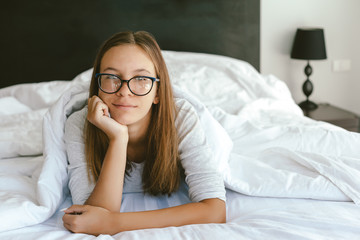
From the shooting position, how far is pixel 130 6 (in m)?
2.52

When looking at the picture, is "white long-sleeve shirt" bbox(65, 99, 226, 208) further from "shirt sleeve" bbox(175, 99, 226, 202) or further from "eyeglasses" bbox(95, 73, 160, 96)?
"eyeglasses" bbox(95, 73, 160, 96)

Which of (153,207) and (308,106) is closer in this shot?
(153,207)

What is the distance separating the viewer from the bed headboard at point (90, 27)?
245 cm

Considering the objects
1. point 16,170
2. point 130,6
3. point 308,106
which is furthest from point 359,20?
point 16,170

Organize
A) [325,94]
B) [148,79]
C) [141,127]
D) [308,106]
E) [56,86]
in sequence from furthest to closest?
1. [325,94]
2. [308,106]
3. [56,86]
4. [141,127]
5. [148,79]

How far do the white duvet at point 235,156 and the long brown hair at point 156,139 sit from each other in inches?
4.2

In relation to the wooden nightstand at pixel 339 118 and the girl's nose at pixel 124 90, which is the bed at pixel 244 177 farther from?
the wooden nightstand at pixel 339 118

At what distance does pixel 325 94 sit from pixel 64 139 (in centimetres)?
240

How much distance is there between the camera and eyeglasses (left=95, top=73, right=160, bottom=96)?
108cm

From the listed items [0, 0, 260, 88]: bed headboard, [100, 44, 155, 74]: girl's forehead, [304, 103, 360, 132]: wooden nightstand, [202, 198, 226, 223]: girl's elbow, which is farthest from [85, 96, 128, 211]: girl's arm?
[304, 103, 360, 132]: wooden nightstand

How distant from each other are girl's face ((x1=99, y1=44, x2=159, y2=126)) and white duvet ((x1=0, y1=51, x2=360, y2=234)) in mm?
210

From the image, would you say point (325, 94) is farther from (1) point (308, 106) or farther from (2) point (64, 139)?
(2) point (64, 139)

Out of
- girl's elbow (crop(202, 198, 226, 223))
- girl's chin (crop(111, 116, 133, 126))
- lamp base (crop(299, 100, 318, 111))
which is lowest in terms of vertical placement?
lamp base (crop(299, 100, 318, 111))

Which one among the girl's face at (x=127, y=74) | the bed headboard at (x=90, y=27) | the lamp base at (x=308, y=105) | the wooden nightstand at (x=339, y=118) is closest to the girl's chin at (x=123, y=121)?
the girl's face at (x=127, y=74)
